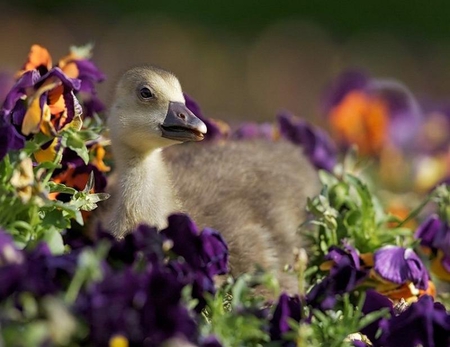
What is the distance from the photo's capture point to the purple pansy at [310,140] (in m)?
4.50

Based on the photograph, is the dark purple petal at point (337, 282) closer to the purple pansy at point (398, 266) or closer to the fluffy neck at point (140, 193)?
the purple pansy at point (398, 266)

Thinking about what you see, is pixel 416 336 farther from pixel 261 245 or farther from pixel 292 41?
pixel 292 41

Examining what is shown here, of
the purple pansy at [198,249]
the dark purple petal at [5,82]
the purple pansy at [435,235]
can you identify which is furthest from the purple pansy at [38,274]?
the dark purple petal at [5,82]

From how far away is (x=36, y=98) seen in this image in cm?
272

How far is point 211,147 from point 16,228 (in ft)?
5.05

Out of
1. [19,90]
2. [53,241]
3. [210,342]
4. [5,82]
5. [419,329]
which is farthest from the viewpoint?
[5,82]

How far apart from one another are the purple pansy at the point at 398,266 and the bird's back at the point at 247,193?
44 cm

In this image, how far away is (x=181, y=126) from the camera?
3.12 meters

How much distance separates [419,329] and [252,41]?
7201 millimetres

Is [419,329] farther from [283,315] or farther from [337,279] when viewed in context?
[337,279]

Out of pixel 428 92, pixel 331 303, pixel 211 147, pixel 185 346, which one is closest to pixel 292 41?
pixel 428 92

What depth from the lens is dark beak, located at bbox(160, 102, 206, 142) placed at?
3102 millimetres

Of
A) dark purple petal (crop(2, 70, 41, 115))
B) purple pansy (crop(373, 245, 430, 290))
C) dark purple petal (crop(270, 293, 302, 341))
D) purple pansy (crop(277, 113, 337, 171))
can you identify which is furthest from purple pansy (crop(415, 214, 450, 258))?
dark purple petal (crop(2, 70, 41, 115))

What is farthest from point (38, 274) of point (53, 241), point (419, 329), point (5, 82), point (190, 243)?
point (5, 82)
